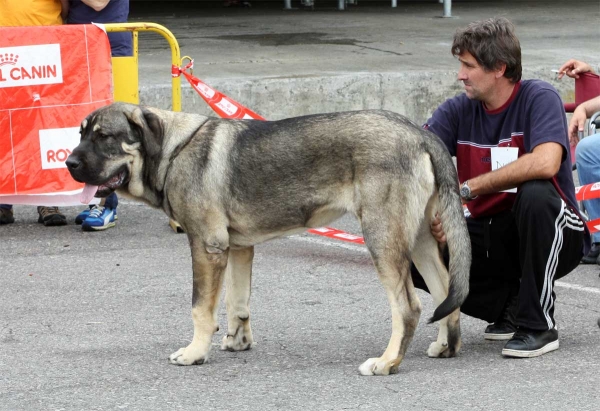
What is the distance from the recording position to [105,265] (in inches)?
259

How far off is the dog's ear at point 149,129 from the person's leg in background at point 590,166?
2.82 meters

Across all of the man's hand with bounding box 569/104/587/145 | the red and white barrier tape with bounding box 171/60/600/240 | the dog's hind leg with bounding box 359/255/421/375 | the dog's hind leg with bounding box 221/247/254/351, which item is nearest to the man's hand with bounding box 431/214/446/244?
the dog's hind leg with bounding box 359/255/421/375

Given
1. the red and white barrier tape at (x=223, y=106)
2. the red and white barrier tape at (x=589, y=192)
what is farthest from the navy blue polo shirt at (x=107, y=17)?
the red and white barrier tape at (x=589, y=192)

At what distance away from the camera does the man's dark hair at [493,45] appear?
15.7 feet

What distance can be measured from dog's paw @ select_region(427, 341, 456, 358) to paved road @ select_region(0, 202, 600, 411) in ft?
0.13

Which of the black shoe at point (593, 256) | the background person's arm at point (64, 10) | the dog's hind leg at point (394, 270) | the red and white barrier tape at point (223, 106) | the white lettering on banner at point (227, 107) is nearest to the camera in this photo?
the dog's hind leg at point (394, 270)

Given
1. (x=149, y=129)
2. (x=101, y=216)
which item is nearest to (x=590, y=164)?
(x=149, y=129)

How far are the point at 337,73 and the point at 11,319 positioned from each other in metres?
5.75

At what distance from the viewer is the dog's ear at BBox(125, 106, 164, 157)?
4.69m

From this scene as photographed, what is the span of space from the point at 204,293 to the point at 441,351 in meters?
1.10

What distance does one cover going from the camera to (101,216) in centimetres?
741

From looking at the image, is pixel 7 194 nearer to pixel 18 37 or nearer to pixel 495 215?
pixel 18 37

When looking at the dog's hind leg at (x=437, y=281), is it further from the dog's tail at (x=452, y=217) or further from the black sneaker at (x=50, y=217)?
the black sneaker at (x=50, y=217)

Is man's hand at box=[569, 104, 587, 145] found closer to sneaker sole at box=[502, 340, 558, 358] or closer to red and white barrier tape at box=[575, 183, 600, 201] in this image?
red and white barrier tape at box=[575, 183, 600, 201]
